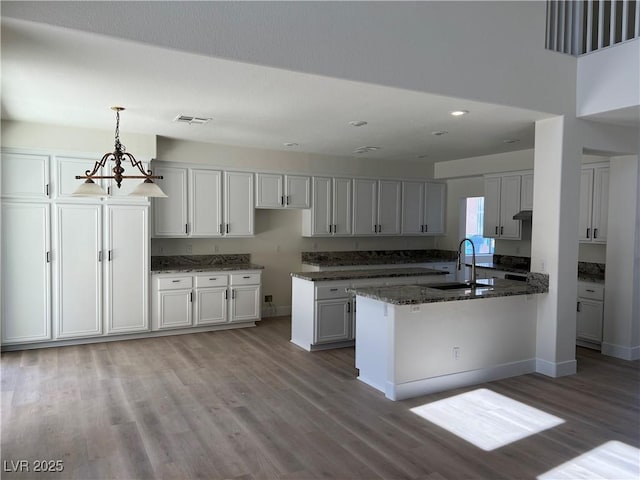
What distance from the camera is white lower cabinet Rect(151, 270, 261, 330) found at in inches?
235

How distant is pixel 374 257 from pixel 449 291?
360cm

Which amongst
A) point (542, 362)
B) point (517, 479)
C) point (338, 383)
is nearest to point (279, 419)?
point (338, 383)

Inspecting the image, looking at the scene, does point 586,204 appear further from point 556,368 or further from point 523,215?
point 556,368

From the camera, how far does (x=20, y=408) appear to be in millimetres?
3689

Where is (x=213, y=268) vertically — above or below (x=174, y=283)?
above

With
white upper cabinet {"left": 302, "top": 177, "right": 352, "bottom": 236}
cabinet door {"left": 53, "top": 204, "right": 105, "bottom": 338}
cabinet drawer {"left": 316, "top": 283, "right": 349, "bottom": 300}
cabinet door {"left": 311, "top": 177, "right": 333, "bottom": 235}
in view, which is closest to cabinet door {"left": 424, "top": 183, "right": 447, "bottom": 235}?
white upper cabinet {"left": 302, "top": 177, "right": 352, "bottom": 236}

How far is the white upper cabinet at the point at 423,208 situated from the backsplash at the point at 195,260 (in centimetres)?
279

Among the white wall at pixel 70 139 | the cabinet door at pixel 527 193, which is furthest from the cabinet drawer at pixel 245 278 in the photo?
the cabinet door at pixel 527 193

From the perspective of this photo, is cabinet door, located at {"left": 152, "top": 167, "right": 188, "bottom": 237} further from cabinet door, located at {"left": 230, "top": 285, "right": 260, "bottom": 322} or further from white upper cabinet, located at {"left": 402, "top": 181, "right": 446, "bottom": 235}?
white upper cabinet, located at {"left": 402, "top": 181, "right": 446, "bottom": 235}

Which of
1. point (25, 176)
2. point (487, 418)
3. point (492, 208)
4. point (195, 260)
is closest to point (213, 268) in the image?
point (195, 260)

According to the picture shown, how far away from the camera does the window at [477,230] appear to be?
9.23m

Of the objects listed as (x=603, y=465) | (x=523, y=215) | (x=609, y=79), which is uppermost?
(x=609, y=79)

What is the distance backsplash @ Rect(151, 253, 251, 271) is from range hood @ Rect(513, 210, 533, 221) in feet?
12.9

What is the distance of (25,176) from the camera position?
5137 millimetres
